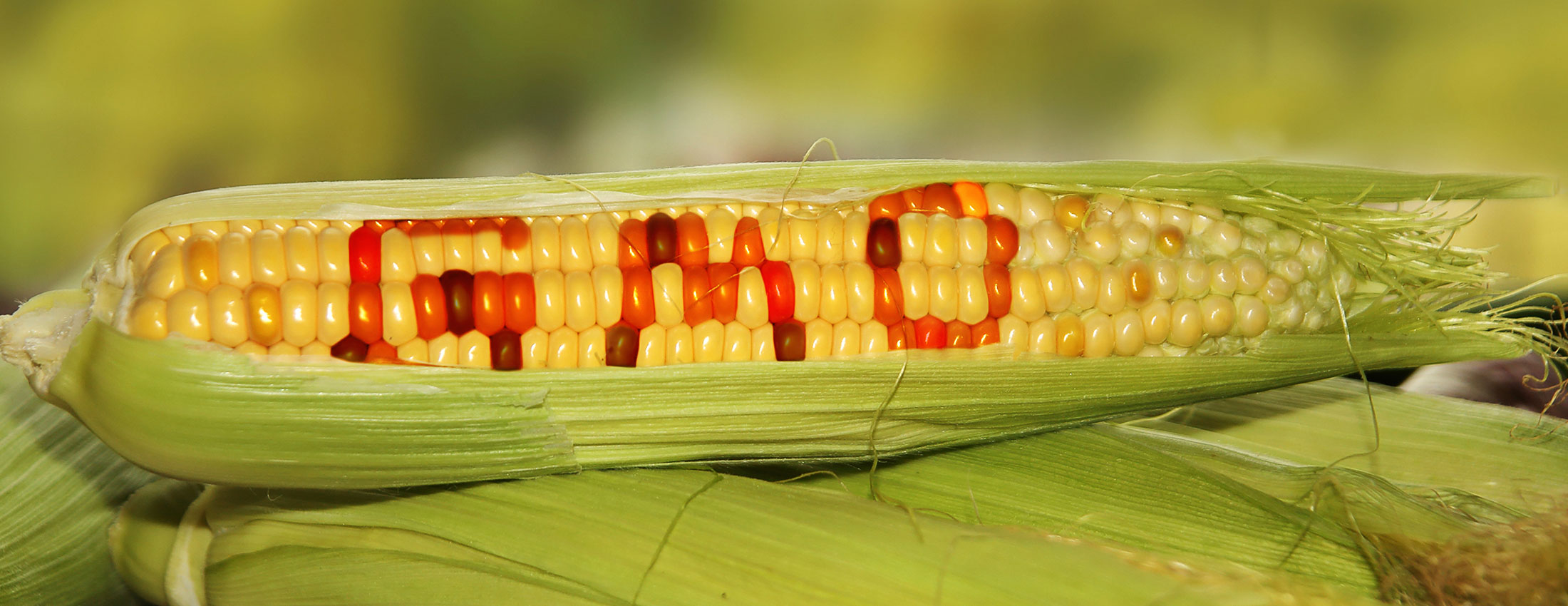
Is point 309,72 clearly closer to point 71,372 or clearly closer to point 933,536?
point 71,372

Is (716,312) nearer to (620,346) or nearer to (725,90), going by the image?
(620,346)

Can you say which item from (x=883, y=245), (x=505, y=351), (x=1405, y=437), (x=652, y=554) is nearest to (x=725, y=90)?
(x=883, y=245)

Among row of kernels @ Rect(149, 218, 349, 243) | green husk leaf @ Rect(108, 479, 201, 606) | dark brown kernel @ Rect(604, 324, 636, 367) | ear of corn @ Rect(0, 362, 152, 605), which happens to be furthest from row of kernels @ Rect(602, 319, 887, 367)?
ear of corn @ Rect(0, 362, 152, 605)

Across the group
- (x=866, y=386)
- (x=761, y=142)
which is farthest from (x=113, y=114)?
(x=866, y=386)

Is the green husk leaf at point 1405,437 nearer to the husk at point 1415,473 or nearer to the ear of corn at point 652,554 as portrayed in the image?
the husk at point 1415,473

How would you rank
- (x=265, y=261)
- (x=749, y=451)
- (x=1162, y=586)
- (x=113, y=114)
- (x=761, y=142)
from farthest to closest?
(x=761, y=142), (x=113, y=114), (x=749, y=451), (x=265, y=261), (x=1162, y=586)

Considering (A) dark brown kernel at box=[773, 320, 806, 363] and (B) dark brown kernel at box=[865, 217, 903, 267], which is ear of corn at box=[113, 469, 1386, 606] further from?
(B) dark brown kernel at box=[865, 217, 903, 267]

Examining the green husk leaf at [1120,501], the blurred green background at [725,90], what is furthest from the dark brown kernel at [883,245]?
the blurred green background at [725,90]
